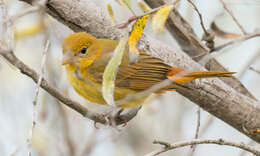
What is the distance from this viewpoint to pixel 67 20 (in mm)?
2879

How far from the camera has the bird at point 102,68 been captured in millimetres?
3113

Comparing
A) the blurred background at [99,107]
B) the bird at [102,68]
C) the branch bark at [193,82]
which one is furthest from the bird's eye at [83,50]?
the blurred background at [99,107]

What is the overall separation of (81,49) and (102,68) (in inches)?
9.9

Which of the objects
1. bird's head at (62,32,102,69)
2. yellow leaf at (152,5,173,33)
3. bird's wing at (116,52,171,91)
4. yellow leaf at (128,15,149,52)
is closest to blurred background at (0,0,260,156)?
bird's head at (62,32,102,69)

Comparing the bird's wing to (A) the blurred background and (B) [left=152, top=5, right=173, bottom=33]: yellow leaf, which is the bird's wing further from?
(A) the blurred background

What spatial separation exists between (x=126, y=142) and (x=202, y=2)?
2.23 meters

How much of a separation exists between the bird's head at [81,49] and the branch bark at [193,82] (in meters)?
0.09

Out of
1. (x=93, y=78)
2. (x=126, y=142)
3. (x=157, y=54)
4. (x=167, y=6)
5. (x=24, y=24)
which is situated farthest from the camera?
(x=24, y=24)

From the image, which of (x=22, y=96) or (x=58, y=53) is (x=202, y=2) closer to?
(x=58, y=53)

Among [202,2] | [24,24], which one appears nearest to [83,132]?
[24,24]

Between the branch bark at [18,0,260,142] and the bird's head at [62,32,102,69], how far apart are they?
9 cm

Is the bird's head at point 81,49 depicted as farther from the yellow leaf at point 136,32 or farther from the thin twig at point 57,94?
the yellow leaf at point 136,32

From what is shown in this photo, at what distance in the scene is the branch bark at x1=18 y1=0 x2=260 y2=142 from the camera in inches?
114

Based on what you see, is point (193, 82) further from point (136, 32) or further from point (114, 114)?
point (136, 32)
